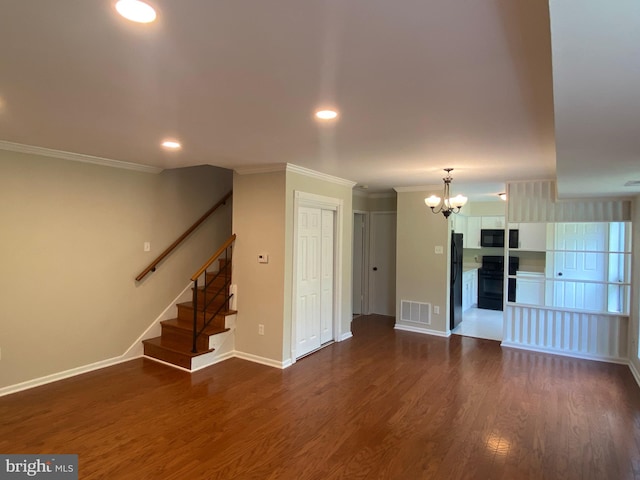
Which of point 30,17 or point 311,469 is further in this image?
point 311,469

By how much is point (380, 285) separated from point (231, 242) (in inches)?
138

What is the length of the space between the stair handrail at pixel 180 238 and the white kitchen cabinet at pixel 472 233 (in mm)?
5130

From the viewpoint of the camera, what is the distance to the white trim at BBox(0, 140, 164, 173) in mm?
3576

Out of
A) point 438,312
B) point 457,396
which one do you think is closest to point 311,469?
point 457,396

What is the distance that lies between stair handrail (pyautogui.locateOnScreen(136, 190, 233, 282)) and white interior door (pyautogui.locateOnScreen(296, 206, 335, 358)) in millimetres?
1650

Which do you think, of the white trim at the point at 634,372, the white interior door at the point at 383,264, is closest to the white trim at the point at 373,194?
the white interior door at the point at 383,264

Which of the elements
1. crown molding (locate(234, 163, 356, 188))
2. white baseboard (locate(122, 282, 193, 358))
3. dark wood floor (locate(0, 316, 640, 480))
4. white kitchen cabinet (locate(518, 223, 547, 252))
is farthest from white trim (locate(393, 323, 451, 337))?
white baseboard (locate(122, 282, 193, 358))

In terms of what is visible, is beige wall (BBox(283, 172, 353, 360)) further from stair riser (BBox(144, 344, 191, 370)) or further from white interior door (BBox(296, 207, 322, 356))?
stair riser (BBox(144, 344, 191, 370))

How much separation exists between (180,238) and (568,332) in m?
5.40

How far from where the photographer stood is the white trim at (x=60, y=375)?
365 centimetres

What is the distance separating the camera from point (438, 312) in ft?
19.5

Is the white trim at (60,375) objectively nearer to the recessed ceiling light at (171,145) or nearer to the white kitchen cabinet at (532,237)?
the recessed ceiling light at (171,145)

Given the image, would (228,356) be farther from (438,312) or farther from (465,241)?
(465,241)

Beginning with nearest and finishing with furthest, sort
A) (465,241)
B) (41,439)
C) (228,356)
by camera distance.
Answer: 1. (41,439)
2. (228,356)
3. (465,241)
